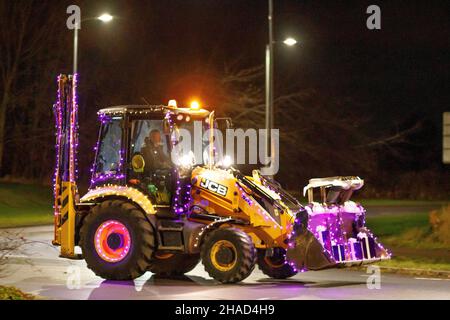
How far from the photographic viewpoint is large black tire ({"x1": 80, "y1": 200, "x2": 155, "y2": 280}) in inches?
622

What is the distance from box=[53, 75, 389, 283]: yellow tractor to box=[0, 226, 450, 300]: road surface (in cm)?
39

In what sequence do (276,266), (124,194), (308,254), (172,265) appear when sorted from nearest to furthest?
(308,254) < (124,194) < (276,266) < (172,265)

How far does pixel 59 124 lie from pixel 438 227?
12.3 meters

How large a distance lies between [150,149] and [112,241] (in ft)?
5.69

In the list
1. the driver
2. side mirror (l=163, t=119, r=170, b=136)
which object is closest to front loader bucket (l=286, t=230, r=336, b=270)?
the driver

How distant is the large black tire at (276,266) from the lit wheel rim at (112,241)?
2381mm

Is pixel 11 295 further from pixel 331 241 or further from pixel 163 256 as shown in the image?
pixel 331 241

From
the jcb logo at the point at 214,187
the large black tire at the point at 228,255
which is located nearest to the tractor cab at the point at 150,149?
the jcb logo at the point at 214,187

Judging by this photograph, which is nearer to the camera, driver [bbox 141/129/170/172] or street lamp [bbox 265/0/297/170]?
driver [bbox 141/129/170/172]

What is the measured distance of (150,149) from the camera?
16.3 meters

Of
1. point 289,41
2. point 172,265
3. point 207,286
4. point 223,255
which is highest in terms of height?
point 289,41

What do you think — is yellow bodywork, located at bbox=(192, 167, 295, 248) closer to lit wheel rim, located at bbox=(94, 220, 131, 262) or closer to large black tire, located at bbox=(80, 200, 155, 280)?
large black tire, located at bbox=(80, 200, 155, 280)

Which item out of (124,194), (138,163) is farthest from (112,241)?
(138,163)

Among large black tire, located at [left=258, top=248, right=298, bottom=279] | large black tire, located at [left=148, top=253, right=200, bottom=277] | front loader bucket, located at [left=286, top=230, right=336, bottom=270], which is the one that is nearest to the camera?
front loader bucket, located at [left=286, top=230, right=336, bottom=270]
